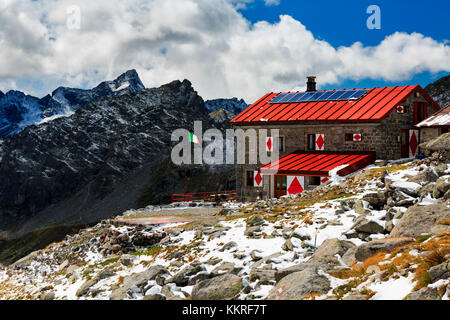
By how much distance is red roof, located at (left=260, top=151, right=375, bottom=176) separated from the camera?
30.0 meters

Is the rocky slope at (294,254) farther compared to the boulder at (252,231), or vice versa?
the boulder at (252,231)

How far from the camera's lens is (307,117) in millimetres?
34750

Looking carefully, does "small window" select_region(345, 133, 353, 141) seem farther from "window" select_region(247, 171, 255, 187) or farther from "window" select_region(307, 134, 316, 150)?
"window" select_region(247, 171, 255, 187)

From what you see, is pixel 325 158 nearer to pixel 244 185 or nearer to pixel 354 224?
pixel 244 185

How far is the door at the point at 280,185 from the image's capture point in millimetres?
32906

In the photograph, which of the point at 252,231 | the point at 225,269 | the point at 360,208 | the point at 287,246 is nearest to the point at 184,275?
the point at 225,269

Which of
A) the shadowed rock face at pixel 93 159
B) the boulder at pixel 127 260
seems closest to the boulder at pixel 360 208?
the boulder at pixel 127 260

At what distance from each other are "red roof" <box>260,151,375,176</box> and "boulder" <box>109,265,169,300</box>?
1612cm

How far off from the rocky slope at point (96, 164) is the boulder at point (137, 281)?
3726 inches

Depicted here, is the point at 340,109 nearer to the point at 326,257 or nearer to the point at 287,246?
the point at 287,246

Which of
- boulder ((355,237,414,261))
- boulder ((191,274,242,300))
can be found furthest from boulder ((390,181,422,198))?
boulder ((191,274,242,300))

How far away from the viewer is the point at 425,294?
27.2ft

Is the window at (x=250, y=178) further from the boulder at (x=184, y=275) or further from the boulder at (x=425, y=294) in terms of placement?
the boulder at (x=425, y=294)
